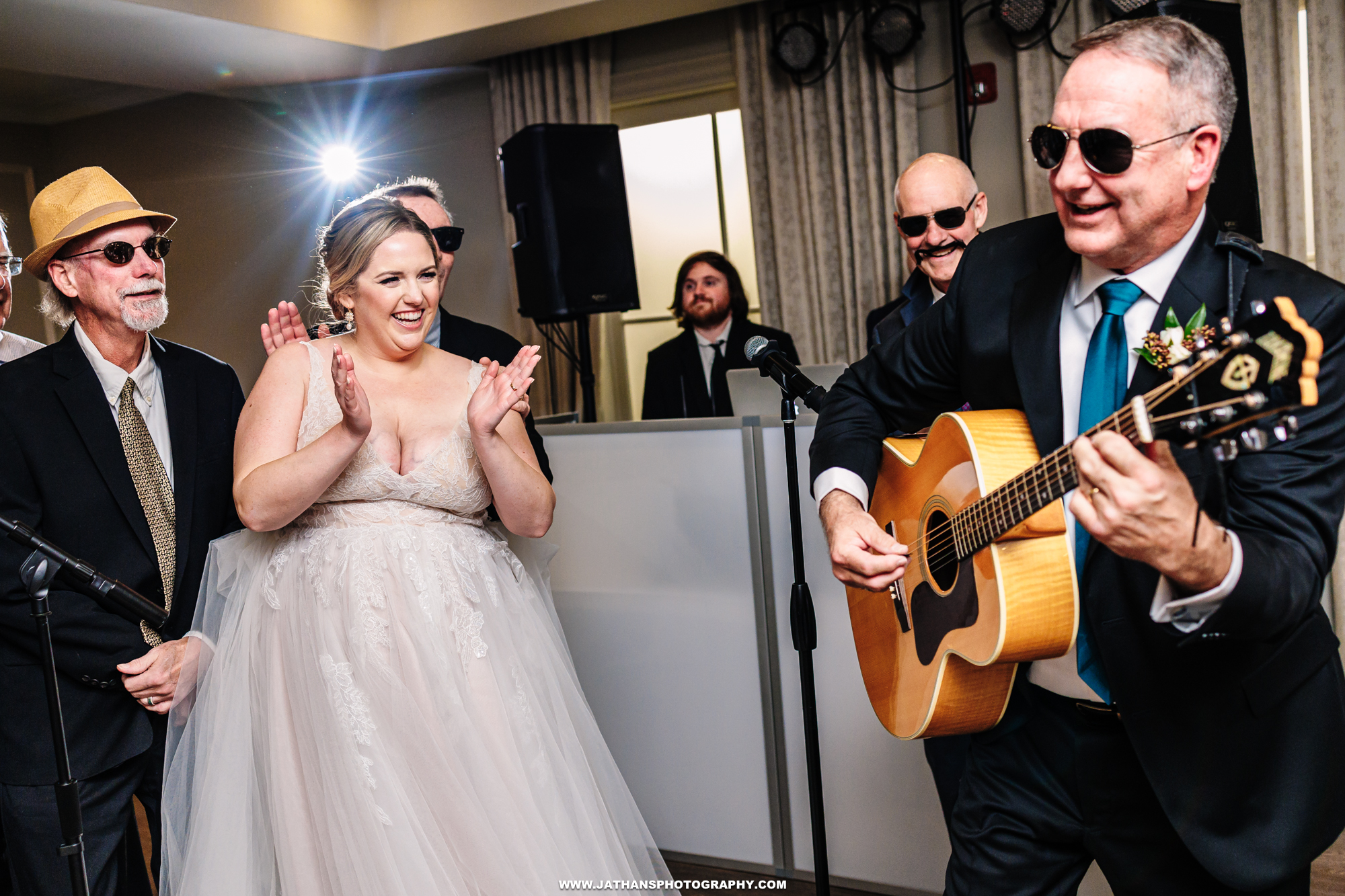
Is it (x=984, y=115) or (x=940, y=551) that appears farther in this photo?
(x=984, y=115)

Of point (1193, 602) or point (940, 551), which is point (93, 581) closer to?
point (940, 551)

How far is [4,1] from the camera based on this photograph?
160 inches

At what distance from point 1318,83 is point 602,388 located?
12.3ft

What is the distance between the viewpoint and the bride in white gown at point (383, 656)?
1.71 metres

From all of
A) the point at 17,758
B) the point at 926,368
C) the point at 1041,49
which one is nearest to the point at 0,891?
the point at 17,758

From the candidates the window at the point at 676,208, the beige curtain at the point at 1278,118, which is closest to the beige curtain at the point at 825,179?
the window at the point at 676,208

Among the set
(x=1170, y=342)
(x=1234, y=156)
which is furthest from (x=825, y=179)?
(x=1170, y=342)

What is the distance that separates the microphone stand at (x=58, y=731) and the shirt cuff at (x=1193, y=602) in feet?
5.45

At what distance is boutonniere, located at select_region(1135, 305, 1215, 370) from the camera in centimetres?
111

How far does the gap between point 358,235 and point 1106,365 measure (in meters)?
1.39

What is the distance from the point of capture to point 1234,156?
2.99 meters

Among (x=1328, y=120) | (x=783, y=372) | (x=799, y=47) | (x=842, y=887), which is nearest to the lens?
(x=783, y=372)

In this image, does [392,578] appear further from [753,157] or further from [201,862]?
[753,157]

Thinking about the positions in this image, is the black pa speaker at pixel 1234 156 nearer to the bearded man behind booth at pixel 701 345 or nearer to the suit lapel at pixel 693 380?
the bearded man behind booth at pixel 701 345
